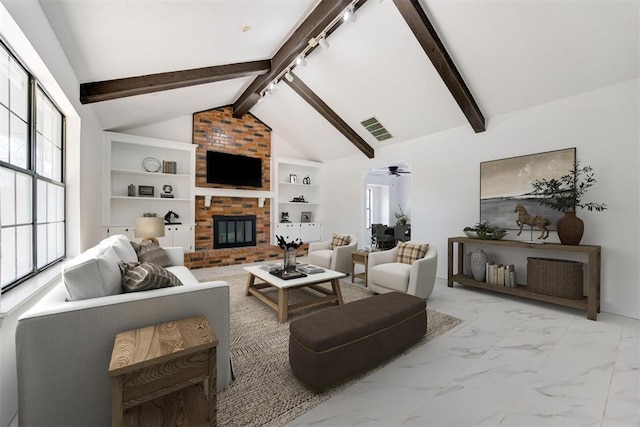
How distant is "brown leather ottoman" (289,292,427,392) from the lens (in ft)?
5.38

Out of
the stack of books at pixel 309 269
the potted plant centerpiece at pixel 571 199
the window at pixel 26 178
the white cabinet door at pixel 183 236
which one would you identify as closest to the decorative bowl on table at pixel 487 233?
the potted plant centerpiece at pixel 571 199

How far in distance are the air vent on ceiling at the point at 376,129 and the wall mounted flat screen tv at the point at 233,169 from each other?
2.70 metres

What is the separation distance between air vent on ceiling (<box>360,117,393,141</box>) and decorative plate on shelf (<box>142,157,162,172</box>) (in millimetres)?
4098

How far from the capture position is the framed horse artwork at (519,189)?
3.34 m

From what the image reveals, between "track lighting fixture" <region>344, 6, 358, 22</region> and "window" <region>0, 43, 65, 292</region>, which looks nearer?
"window" <region>0, 43, 65, 292</region>

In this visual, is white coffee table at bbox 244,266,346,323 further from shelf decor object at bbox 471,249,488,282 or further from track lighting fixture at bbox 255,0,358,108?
track lighting fixture at bbox 255,0,358,108

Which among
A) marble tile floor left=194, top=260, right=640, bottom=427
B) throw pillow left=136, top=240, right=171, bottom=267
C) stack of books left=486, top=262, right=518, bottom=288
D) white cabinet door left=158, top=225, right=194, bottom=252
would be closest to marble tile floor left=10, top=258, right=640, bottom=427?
marble tile floor left=194, top=260, right=640, bottom=427

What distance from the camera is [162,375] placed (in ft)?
3.92

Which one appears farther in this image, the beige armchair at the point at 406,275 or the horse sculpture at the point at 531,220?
the horse sculpture at the point at 531,220

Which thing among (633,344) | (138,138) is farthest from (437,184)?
(138,138)

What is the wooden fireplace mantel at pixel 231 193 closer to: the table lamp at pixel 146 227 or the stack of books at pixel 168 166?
the stack of books at pixel 168 166

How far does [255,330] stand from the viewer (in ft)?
8.27

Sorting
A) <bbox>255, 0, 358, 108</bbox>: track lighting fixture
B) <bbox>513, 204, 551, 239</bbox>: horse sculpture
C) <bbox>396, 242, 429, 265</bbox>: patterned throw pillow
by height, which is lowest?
<bbox>396, 242, 429, 265</bbox>: patterned throw pillow

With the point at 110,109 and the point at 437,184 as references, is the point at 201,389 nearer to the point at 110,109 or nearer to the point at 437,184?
the point at 110,109
